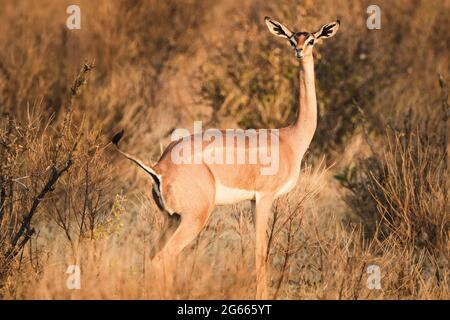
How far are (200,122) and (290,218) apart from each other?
14.6 ft

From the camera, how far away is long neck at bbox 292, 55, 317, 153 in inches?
267

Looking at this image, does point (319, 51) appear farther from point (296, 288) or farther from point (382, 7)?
point (296, 288)

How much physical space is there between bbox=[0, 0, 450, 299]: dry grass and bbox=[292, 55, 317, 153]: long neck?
23cm

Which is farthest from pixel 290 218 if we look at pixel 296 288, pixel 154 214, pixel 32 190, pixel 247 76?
pixel 247 76

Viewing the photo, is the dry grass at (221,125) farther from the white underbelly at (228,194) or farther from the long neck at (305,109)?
the white underbelly at (228,194)

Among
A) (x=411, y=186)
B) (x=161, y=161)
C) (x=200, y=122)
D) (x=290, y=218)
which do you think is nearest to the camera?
(x=161, y=161)

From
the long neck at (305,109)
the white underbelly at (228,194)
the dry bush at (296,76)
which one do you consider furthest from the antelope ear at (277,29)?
the dry bush at (296,76)

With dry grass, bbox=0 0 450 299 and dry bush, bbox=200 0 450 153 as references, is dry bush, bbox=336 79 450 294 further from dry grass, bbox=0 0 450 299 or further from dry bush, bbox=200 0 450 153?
dry bush, bbox=200 0 450 153

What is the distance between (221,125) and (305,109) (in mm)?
4404

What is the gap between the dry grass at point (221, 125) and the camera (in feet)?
20.5

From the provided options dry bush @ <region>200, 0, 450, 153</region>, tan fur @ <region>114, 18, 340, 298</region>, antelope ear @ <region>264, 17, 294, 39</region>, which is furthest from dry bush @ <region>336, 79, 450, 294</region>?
dry bush @ <region>200, 0, 450, 153</region>

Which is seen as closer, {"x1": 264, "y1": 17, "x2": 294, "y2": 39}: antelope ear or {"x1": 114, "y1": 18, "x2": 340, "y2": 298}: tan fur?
{"x1": 114, "y1": 18, "x2": 340, "y2": 298}: tan fur

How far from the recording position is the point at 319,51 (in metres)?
11.2

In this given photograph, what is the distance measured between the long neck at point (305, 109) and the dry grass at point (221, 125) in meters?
0.23
